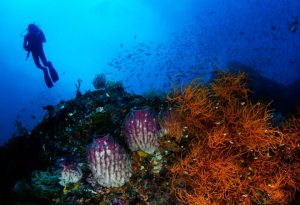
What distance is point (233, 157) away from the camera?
479 cm

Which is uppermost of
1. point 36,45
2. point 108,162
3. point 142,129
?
point 36,45

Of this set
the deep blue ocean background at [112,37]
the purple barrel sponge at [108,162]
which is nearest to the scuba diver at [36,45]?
the purple barrel sponge at [108,162]

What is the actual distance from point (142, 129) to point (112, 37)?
374 ft

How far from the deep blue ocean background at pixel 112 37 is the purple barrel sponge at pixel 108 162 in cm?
6170

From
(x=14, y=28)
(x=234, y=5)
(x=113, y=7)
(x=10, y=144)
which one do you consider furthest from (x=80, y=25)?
(x=10, y=144)

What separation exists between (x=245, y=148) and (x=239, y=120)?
1.64 feet

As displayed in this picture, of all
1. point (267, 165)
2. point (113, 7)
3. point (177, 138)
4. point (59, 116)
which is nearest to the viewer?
point (267, 165)

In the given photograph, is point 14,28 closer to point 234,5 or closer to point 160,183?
point 234,5

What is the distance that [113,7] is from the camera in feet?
386

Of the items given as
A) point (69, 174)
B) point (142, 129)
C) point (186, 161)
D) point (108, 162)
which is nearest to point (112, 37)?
point (142, 129)

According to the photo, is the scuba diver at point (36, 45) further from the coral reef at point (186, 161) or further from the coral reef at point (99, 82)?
the coral reef at point (186, 161)

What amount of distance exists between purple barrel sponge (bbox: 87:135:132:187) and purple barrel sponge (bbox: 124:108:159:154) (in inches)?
13.0

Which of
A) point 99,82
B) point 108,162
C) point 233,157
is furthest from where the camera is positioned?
point 99,82

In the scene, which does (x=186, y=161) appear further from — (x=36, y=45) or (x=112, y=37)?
(x=112, y=37)
